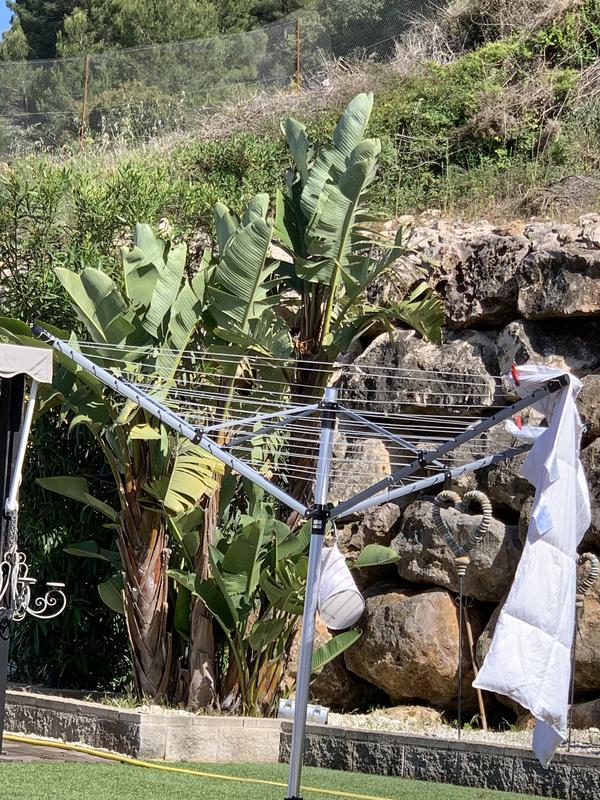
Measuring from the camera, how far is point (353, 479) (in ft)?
35.9

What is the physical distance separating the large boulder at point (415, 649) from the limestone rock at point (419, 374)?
191cm

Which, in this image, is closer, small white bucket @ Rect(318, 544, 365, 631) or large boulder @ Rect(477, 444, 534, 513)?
small white bucket @ Rect(318, 544, 365, 631)

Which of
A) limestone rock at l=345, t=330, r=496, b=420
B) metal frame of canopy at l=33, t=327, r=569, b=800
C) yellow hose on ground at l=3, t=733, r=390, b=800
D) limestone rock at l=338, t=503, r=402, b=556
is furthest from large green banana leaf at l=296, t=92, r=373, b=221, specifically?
yellow hose on ground at l=3, t=733, r=390, b=800

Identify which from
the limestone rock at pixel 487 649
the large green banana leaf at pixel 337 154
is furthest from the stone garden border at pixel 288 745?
the large green banana leaf at pixel 337 154

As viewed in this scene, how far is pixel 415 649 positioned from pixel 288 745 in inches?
70.9

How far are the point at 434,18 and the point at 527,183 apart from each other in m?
6.36

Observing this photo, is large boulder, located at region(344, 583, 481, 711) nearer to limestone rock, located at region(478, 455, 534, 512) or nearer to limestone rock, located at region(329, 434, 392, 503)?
limestone rock, located at region(478, 455, 534, 512)

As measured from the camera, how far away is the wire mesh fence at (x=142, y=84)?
66.6ft

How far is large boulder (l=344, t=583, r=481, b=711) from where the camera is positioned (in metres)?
10.1

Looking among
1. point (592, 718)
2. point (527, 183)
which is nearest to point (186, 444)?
point (592, 718)

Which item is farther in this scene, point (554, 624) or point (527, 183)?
point (527, 183)

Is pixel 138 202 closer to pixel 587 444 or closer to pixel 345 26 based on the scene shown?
pixel 587 444

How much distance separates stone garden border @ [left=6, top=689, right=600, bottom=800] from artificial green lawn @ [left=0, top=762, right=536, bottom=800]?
17 centimetres

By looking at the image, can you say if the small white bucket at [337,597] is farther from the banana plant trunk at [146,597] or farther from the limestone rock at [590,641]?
the limestone rock at [590,641]
